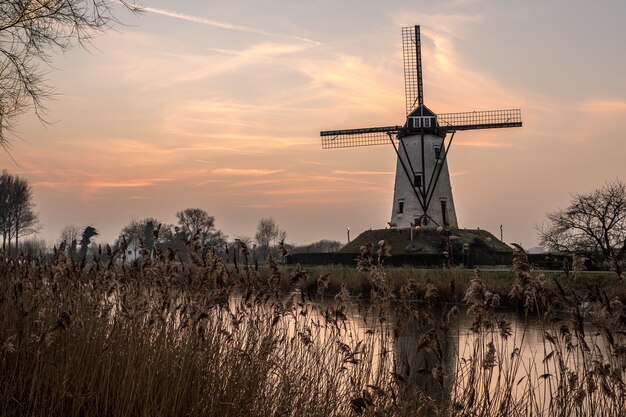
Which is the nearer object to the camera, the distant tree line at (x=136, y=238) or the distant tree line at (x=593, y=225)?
the distant tree line at (x=136, y=238)

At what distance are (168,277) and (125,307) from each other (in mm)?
511

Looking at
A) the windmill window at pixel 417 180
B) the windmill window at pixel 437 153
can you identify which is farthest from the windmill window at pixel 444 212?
the windmill window at pixel 437 153

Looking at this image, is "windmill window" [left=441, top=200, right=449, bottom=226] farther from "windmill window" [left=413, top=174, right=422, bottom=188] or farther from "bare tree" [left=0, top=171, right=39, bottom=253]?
"bare tree" [left=0, top=171, right=39, bottom=253]

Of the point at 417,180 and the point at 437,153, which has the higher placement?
the point at 437,153

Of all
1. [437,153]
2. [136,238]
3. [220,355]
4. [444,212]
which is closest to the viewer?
[220,355]

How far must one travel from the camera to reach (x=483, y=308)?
508 centimetres

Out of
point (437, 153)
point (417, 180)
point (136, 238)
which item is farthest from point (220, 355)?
point (437, 153)

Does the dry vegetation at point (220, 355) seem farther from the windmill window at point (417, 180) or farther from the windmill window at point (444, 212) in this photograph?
the windmill window at point (444, 212)

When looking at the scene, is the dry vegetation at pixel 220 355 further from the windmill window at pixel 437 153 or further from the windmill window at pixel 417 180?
the windmill window at pixel 437 153

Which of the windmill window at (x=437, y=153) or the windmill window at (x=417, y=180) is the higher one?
the windmill window at (x=437, y=153)

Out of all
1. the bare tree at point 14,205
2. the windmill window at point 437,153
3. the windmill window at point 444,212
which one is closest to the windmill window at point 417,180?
the windmill window at point 437,153

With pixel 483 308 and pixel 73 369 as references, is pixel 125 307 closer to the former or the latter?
pixel 73 369

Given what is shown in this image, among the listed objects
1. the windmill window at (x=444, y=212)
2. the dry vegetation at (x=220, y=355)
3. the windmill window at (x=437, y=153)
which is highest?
the windmill window at (x=437, y=153)

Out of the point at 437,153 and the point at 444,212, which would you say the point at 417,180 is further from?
the point at 444,212
